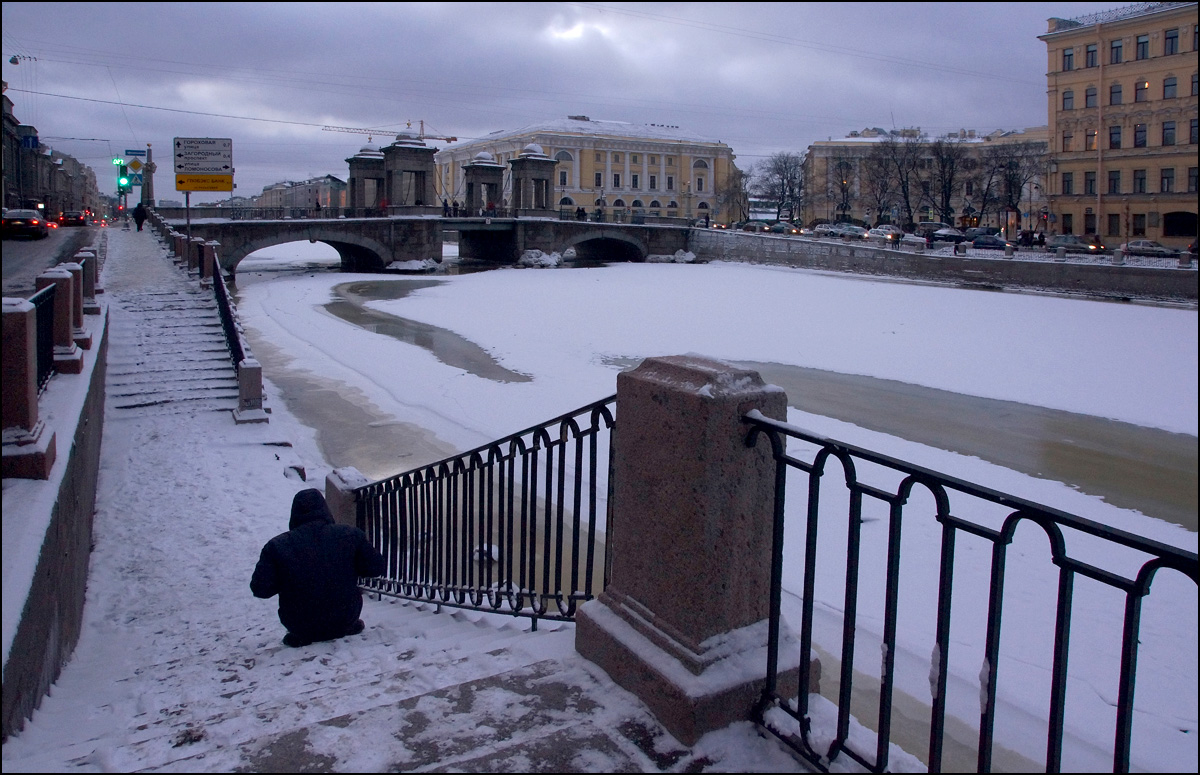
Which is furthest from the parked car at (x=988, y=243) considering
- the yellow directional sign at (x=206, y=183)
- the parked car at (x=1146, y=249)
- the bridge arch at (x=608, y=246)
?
the parked car at (x=1146, y=249)

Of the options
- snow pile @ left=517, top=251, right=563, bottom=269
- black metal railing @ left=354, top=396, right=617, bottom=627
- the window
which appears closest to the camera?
the window

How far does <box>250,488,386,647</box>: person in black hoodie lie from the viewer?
5465 mm

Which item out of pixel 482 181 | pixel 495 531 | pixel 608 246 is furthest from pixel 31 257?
pixel 608 246

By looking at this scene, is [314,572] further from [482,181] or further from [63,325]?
[482,181]

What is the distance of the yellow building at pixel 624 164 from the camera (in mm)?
91312

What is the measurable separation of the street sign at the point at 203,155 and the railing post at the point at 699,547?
2676cm

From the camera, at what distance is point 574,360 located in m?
22.7

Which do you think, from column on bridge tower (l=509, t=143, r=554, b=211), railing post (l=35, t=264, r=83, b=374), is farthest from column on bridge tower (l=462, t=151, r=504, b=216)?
railing post (l=35, t=264, r=83, b=374)

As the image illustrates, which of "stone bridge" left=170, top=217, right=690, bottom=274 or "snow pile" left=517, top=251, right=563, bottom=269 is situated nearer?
"stone bridge" left=170, top=217, right=690, bottom=274

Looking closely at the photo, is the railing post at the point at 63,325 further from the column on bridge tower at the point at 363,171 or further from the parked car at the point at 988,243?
the column on bridge tower at the point at 363,171

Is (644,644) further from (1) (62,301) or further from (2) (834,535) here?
(1) (62,301)

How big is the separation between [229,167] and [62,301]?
19.8 m

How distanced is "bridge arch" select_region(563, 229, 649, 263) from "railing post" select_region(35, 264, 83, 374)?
1995 inches

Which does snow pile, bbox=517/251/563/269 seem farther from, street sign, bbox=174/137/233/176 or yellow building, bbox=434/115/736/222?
yellow building, bbox=434/115/736/222
